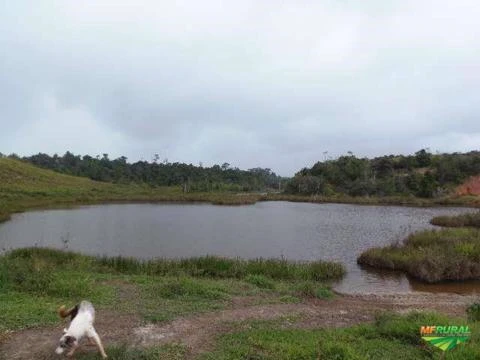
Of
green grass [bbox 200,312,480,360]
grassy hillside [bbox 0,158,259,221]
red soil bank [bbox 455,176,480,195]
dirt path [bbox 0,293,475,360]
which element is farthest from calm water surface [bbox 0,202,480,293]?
red soil bank [bbox 455,176,480,195]

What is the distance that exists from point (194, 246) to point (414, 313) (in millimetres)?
14417

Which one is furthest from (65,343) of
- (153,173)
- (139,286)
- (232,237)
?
(153,173)

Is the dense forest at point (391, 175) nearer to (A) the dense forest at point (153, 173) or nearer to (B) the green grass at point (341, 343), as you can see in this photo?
(A) the dense forest at point (153, 173)

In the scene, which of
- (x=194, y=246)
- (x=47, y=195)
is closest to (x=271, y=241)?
(x=194, y=246)

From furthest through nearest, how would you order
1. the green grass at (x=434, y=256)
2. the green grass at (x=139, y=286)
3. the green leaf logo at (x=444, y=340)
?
the green grass at (x=434, y=256)
the green grass at (x=139, y=286)
the green leaf logo at (x=444, y=340)

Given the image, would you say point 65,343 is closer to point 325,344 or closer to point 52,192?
point 325,344

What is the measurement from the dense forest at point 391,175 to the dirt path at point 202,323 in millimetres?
60603

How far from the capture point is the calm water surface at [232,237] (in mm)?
17297

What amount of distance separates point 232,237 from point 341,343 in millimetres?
18533

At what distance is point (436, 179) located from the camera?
2842 inches

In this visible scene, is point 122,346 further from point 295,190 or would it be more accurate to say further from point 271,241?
point 295,190

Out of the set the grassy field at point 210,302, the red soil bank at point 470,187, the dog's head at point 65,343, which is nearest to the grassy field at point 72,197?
the red soil bank at point 470,187

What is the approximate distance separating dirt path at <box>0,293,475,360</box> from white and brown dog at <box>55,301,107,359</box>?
1.53 feet

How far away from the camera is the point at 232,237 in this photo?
25.4 metres
